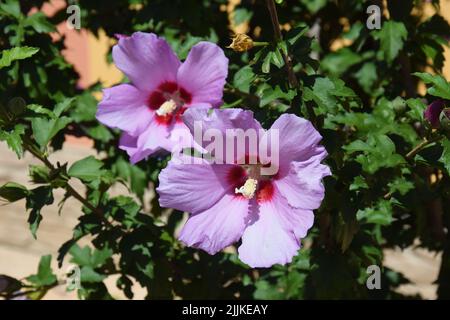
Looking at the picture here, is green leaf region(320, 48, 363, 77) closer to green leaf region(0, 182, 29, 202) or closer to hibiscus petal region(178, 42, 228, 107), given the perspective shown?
hibiscus petal region(178, 42, 228, 107)

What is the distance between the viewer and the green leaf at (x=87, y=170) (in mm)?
1738

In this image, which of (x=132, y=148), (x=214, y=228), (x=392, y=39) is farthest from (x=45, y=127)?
(x=392, y=39)

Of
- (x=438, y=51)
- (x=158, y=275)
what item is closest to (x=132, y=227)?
(x=158, y=275)

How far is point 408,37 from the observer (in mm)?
2035

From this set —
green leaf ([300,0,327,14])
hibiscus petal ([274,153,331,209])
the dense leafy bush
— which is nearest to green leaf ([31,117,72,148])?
the dense leafy bush

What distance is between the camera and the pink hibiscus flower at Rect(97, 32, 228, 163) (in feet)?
5.05

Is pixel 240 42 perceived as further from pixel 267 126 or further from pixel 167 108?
pixel 167 108

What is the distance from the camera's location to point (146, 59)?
62.8 inches

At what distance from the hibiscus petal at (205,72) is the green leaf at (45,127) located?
0.31 m

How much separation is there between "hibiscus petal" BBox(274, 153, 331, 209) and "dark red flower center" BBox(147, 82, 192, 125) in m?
0.38

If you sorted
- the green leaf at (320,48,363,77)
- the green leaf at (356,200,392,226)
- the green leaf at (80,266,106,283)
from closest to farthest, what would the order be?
the green leaf at (356,200,392,226), the green leaf at (80,266,106,283), the green leaf at (320,48,363,77)

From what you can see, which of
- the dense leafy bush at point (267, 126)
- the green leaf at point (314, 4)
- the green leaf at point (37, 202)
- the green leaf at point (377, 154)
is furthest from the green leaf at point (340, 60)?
the green leaf at point (37, 202)
